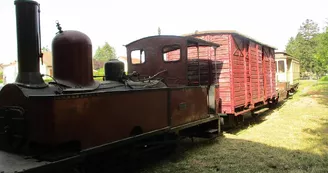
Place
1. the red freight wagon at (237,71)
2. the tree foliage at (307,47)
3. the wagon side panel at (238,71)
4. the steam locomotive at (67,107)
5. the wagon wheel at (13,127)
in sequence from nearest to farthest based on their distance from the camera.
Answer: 1. the steam locomotive at (67,107)
2. the wagon wheel at (13,127)
3. the red freight wagon at (237,71)
4. the wagon side panel at (238,71)
5. the tree foliage at (307,47)

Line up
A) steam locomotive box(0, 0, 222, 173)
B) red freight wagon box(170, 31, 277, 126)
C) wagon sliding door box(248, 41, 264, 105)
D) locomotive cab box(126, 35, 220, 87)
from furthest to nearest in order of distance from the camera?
1. wagon sliding door box(248, 41, 264, 105)
2. red freight wagon box(170, 31, 277, 126)
3. locomotive cab box(126, 35, 220, 87)
4. steam locomotive box(0, 0, 222, 173)

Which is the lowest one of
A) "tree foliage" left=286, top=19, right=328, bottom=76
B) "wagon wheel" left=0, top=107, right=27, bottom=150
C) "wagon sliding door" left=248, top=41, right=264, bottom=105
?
"wagon wheel" left=0, top=107, right=27, bottom=150

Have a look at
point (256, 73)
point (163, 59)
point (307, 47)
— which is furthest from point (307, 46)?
point (163, 59)

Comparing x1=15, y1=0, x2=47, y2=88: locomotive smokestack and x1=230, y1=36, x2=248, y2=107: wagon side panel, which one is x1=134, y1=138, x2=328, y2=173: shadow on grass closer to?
x1=230, y1=36, x2=248, y2=107: wagon side panel

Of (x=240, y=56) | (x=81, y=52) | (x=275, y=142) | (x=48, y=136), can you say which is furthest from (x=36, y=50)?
(x=240, y=56)

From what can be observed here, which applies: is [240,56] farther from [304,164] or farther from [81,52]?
[81,52]

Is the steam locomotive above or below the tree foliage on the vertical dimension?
below

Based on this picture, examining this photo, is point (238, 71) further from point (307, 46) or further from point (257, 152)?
point (307, 46)

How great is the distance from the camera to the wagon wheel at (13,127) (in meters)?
3.75

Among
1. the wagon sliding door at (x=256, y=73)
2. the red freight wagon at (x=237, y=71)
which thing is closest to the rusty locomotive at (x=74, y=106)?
the red freight wagon at (x=237, y=71)

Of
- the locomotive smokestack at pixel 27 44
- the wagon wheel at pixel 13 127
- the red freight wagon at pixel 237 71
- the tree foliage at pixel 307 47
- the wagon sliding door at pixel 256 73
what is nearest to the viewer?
the wagon wheel at pixel 13 127

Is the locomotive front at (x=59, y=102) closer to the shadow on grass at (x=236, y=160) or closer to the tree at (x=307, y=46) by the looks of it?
the shadow on grass at (x=236, y=160)

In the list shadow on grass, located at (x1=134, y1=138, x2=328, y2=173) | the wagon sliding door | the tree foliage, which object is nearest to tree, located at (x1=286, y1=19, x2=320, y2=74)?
the tree foliage

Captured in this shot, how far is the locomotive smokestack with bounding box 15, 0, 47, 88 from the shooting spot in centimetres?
396
